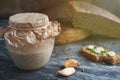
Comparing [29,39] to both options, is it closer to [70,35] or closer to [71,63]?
[71,63]

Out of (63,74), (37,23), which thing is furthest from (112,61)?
(37,23)

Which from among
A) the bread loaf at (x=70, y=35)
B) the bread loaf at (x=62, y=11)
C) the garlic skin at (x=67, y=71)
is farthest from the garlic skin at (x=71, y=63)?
the bread loaf at (x=62, y=11)

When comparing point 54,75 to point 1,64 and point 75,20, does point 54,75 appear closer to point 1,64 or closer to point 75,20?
point 1,64

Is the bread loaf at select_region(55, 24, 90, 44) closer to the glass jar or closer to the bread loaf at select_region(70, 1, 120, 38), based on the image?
the bread loaf at select_region(70, 1, 120, 38)

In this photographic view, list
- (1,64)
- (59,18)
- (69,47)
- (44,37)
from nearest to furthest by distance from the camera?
(44,37), (1,64), (69,47), (59,18)

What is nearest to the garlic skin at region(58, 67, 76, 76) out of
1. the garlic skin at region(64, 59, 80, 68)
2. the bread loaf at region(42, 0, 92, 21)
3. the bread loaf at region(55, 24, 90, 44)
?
the garlic skin at region(64, 59, 80, 68)

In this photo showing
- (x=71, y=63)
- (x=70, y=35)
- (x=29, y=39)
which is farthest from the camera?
(x=70, y=35)

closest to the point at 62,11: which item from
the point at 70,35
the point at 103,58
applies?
the point at 70,35
